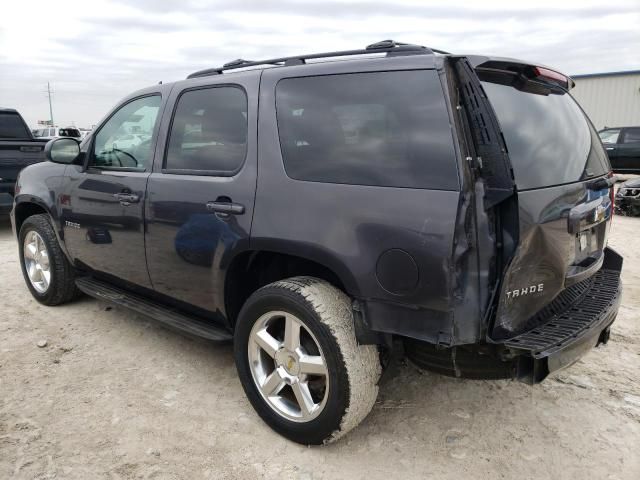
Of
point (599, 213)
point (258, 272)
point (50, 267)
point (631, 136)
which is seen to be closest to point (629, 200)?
point (631, 136)

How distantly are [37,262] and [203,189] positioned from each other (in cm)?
251

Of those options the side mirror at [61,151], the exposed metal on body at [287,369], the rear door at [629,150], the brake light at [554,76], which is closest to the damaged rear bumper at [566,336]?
the exposed metal on body at [287,369]

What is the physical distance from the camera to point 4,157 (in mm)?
7434

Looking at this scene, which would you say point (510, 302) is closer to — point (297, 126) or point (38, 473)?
point (297, 126)

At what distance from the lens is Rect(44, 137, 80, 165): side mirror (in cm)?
378

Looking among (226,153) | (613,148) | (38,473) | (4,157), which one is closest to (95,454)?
(38,473)

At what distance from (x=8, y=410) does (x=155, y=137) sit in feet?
5.88

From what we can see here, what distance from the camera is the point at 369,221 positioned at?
2.17 m

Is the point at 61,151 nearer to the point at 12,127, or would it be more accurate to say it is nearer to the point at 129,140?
the point at 129,140

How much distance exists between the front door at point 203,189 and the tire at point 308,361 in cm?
35

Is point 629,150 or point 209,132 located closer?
point 209,132

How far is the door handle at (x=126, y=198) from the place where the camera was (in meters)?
3.24

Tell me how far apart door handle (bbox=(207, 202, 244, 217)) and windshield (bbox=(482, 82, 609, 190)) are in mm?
1303

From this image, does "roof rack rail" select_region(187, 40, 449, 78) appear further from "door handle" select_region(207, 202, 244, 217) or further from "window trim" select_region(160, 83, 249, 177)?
"door handle" select_region(207, 202, 244, 217)
